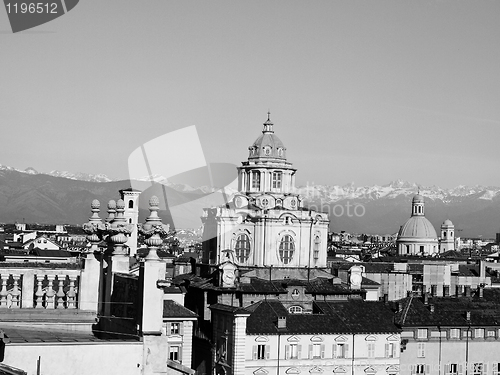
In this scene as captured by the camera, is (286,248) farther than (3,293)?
Yes

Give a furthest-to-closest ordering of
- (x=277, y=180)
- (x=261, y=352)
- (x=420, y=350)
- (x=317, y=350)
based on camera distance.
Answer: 1. (x=277, y=180)
2. (x=420, y=350)
3. (x=317, y=350)
4. (x=261, y=352)

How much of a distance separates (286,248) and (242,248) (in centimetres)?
328

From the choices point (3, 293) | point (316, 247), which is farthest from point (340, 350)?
point (3, 293)

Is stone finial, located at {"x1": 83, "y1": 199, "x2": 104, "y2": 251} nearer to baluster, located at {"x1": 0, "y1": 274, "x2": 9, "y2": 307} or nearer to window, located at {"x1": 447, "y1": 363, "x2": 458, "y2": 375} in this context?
baluster, located at {"x1": 0, "y1": 274, "x2": 9, "y2": 307}

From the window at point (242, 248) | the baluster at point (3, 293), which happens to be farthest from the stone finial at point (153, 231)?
the window at point (242, 248)

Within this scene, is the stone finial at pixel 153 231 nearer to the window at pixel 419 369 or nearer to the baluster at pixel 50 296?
the baluster at pixel 50 296

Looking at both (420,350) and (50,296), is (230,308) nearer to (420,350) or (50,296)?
(420,350)

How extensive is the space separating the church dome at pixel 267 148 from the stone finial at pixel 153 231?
5894 centimetres

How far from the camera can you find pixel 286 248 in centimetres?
6994

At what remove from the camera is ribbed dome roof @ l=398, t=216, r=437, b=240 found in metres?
160

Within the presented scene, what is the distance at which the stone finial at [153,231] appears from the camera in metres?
12.0

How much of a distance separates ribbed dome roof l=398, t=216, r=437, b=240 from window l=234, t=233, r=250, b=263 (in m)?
95.0

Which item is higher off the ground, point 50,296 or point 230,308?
point 50,296

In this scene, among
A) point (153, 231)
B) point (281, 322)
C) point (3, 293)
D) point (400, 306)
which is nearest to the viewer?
point (153, 231)
